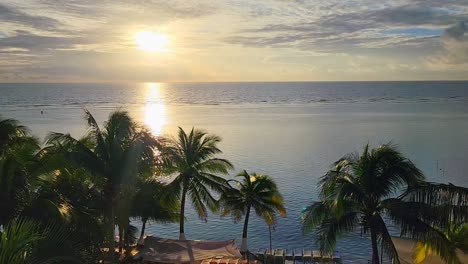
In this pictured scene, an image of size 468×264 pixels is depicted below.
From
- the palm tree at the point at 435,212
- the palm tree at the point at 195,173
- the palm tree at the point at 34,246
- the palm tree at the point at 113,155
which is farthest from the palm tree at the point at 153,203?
the palm tree at the point at 34,246

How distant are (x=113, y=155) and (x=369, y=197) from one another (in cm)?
1096

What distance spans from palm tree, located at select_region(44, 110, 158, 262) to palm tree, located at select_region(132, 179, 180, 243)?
4627 mm

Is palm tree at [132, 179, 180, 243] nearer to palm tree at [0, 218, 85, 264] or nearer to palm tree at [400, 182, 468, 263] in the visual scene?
palm tree at [400, 182, 468, 263]

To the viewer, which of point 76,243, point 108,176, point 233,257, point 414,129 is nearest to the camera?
point 76,243

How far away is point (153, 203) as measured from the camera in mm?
26031

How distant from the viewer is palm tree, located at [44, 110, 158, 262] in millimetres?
19484

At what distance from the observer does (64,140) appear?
20141 millimetres

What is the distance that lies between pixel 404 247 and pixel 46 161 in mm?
18617

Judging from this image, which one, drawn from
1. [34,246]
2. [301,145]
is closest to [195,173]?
[34,246]

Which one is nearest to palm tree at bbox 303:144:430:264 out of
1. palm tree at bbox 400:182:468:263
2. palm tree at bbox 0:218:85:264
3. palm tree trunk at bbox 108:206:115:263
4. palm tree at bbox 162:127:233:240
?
palm tree at bbox 400:182:468:263

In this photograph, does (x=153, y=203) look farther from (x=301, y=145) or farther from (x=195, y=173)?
(x=301, y=145)

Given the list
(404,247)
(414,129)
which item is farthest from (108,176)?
(414,129)

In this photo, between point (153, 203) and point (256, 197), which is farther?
point (256, 197)

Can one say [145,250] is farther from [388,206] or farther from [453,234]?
[453,234]
